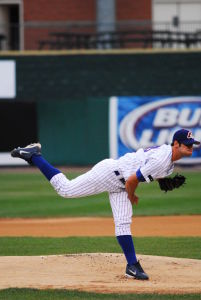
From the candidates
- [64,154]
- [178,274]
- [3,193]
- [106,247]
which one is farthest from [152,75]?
[178,274]

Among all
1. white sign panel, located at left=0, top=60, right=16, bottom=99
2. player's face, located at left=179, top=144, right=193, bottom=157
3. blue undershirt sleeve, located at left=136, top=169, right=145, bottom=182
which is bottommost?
white sign panel, located at left=0, top=60, right=16, bottom=99

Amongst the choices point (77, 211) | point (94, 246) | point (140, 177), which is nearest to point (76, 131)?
point (77, 211)

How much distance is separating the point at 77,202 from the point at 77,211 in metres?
1.70

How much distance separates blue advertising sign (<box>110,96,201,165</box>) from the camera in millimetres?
24188

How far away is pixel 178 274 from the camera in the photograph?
890cm

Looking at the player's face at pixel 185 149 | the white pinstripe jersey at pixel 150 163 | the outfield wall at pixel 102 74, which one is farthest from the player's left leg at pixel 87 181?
the outfield wall at pixel 102 74

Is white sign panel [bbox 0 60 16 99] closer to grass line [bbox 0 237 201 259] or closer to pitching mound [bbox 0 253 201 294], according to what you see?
grass line [bbox 0 237 201 259]

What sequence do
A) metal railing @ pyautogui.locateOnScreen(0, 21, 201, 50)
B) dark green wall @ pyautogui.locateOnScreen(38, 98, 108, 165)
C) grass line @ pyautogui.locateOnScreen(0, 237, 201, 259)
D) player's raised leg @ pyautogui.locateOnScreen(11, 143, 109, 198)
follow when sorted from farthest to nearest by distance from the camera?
1. metal railing @ pyautogui.locateOnScreen(0, 21, 201, 50)
2. dark green wall @ pyautogui.locateOnScreen(38, 98, 108, 165)
3. grass line @ pyautogui.locateOnScreen(0, 237, 201, 259)
4. player's raised leg @ pyautogui.locateOnScreen(11, 143, 109, 198)

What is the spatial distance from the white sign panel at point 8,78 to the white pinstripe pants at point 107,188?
16.5m

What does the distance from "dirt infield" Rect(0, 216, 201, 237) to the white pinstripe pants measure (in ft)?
13.8

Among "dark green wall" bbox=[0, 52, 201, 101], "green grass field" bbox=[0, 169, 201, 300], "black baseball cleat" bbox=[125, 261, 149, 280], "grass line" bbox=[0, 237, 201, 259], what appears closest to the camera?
"green grass field" bbox=[0, 169, 201, 300]

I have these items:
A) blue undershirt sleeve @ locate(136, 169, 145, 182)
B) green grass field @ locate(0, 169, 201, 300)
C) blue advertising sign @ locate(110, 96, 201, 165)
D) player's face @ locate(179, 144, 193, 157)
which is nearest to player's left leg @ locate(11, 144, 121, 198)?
blue undershirt sleeve @ locate(136, 169, 145, 182)

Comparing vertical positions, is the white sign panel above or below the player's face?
below

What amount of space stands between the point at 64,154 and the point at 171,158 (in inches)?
638
